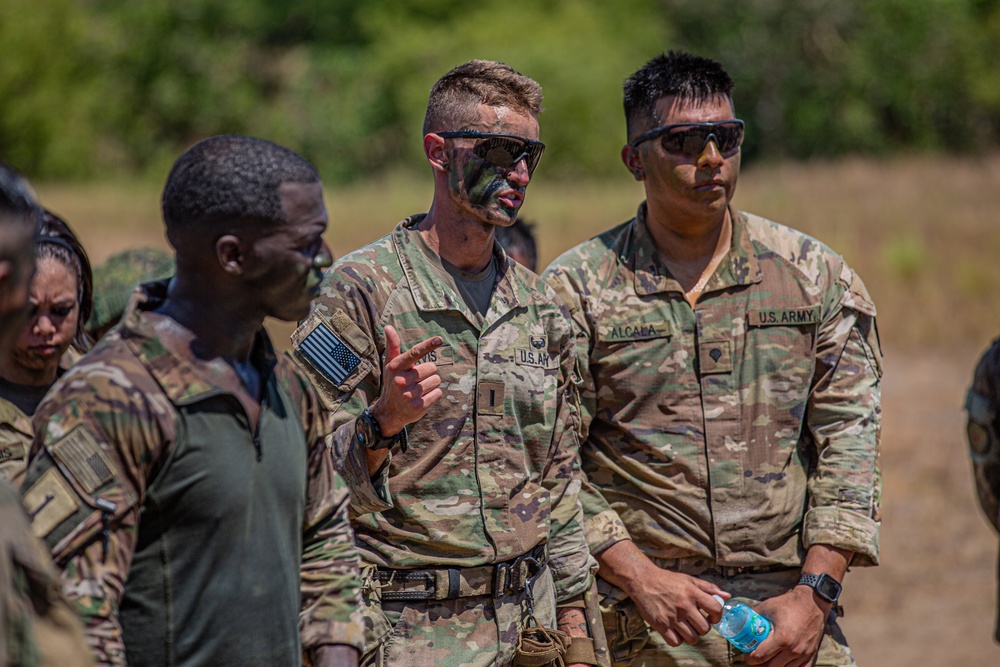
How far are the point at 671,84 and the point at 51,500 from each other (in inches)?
118

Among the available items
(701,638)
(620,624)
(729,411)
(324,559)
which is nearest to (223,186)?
(324,559)

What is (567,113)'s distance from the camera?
3253cm

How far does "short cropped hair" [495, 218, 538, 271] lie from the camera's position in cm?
584

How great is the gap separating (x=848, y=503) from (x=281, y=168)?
264cm

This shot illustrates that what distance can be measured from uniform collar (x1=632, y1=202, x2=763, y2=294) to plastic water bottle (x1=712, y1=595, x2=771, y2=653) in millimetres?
1173

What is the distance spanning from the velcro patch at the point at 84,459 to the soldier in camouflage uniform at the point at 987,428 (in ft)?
13.4

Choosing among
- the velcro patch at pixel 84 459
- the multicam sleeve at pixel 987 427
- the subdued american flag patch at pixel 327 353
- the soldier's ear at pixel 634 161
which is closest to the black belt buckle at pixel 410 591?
the subdued american flag patch at pixel 327 353

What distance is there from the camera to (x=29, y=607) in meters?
2.18

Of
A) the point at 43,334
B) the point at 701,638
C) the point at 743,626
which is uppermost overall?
the point at 43,334

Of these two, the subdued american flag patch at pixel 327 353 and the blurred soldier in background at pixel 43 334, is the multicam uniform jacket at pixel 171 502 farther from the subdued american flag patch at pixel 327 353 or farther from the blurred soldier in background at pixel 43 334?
the blurred soldier in background at pixel 43 334

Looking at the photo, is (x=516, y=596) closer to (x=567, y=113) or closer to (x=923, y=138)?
(x=567, y=113)

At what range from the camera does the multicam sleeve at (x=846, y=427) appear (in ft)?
14.7

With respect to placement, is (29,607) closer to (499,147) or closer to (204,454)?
(204,454)

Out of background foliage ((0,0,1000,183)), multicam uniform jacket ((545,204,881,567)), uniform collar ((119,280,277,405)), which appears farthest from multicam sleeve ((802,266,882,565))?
background foliage ((0,0,1000,183))
